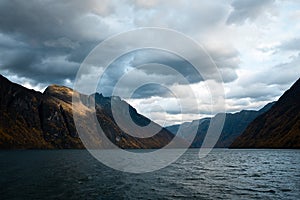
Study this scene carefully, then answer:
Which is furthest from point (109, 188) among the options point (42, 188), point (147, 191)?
point (42, 188)

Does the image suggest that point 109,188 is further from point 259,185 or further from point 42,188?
point 259,185

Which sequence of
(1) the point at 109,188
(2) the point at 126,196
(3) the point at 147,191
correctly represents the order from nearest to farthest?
(2) the point at 126,196
(3) the point at 147,191
(1) the point at 109,188

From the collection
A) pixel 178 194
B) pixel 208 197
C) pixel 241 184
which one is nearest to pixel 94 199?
pixel 178 194

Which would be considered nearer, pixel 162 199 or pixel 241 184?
pixel 162 199

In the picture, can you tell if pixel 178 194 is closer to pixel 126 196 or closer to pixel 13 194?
pixel 126 196

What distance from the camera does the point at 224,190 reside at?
60094 mm

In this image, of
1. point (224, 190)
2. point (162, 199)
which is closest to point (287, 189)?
point (224, 190)

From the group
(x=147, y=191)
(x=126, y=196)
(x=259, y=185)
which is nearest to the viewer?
(x=126, y=196)

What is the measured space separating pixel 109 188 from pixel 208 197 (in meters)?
23.2

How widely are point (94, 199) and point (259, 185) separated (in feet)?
135

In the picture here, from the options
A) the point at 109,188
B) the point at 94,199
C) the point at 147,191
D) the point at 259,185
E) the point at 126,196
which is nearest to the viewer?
Result: the point at 94,199

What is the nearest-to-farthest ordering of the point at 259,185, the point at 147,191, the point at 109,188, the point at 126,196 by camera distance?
the point at 126,196
the point at 147,191
the point at 109,188
the point at 259,185

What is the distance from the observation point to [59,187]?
2499 inches

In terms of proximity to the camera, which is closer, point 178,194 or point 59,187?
point 178,194
